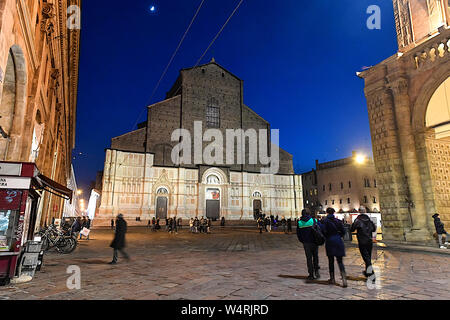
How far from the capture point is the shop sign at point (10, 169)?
4523 millimetres

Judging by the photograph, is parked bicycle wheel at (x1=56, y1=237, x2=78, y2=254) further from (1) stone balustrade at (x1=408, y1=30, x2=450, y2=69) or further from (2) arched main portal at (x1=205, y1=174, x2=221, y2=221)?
(2) arched main portal at (x1=205, y1=174, x2=221, y2=221)

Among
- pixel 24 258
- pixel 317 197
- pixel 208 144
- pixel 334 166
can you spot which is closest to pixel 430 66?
pixel 24 258

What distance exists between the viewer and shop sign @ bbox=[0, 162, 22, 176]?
452 cm

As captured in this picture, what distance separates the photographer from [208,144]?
32.3 metres

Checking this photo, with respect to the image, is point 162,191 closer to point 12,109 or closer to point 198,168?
point 198,168

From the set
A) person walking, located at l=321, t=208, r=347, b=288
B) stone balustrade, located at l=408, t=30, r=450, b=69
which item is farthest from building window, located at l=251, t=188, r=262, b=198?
person walking, located at l=321, t=208, r=347, b=288

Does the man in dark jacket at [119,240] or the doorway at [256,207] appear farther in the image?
the doorway at [256,207]

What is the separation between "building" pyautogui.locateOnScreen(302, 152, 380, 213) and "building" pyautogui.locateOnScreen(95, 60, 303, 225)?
8535 mm

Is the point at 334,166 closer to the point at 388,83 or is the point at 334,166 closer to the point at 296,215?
the point at 296,215

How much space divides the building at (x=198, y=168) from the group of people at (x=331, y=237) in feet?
81.6

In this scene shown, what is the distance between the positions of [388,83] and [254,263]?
9540 mm

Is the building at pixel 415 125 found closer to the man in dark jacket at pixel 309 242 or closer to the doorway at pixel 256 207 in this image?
the man in dark jacket at pixel 309 242

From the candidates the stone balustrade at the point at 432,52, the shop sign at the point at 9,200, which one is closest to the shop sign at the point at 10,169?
the shop sign at the point at 9,200

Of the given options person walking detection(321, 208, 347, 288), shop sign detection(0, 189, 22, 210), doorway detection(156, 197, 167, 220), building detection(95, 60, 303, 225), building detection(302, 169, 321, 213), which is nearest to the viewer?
person walking detection(321, 208, 347, 288)
